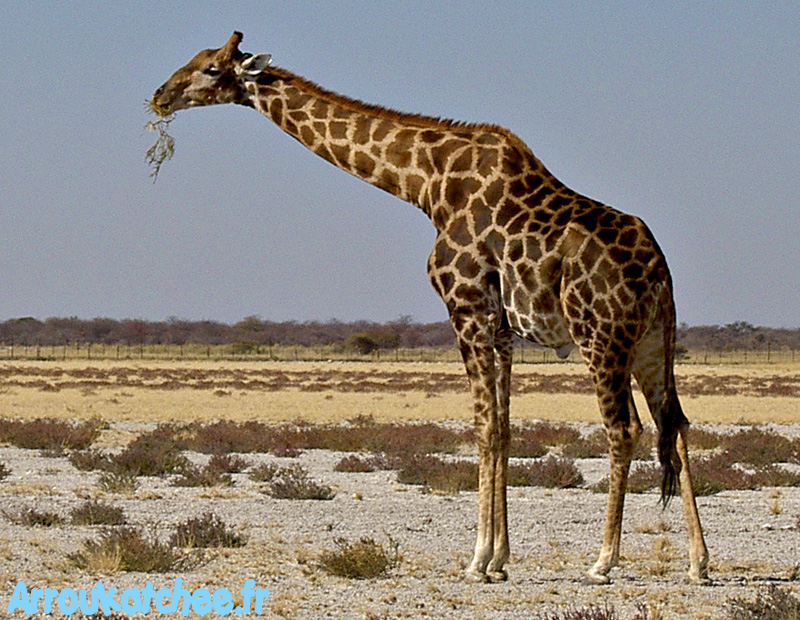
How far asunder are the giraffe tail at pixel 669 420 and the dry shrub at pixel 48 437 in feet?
49.7

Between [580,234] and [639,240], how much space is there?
462 millimetres

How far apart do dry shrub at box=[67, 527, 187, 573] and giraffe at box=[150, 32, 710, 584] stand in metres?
2.45

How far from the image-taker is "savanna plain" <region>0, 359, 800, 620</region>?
383 inches

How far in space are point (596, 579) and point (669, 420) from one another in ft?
4.40

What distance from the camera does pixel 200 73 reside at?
11.4m

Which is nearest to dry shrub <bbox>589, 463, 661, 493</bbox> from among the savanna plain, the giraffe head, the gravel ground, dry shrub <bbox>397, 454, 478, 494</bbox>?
the savanna plain

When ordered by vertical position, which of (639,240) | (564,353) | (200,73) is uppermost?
(200,73)

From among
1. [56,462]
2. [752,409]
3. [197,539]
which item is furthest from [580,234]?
[752,409]

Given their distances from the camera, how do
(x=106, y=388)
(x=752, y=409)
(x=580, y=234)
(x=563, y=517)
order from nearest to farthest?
(x=580, y=234) < (x=563, y=517) < (x=752, y=409) < (x=106, y=388)

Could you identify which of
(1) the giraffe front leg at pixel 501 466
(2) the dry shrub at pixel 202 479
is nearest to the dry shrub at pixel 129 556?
(1) the giraffe front leg at pixel 501 466

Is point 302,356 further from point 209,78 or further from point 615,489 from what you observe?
point 615,489

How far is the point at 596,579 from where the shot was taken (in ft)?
32.4

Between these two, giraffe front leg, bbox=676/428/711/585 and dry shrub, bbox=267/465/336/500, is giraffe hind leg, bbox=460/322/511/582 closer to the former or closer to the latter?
giraffe front leg, bbox=676/428/711/585

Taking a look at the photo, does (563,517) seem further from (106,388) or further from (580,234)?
(106,388)
